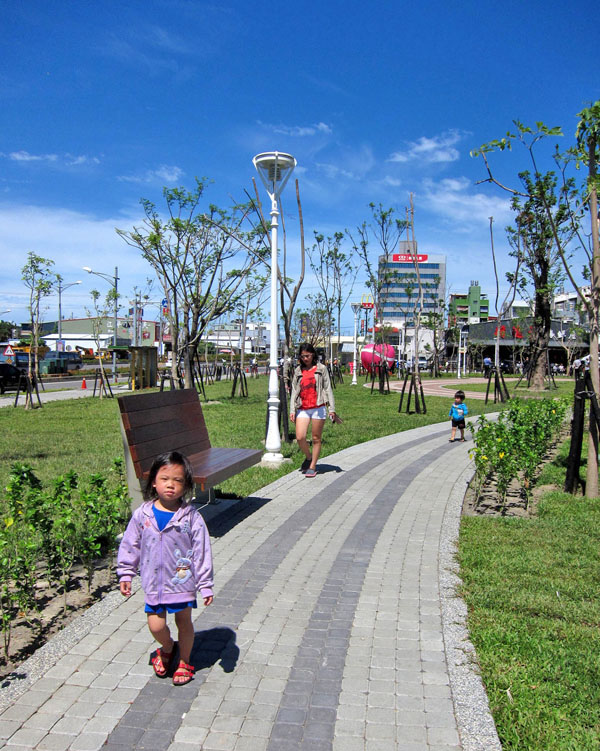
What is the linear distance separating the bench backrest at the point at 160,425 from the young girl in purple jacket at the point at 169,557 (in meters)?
1.70

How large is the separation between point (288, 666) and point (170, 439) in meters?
2.71

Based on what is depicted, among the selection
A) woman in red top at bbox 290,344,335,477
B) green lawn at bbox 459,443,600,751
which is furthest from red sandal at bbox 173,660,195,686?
woman in red top at bbox 290,344,335,477

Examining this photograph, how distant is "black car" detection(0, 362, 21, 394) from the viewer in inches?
1160

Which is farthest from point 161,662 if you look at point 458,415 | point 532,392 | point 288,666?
point 532,392

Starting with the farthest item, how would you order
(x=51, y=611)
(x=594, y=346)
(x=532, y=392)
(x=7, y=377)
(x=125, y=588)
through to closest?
(x=7, y=377), (x=532, y=392), (x=594, y=346), (x=51, y=611), (x=125, y=588)

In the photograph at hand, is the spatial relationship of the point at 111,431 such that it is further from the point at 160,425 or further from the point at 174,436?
the point at 160,425

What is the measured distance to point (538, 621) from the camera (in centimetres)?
361

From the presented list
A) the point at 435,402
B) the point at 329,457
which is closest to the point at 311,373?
the point at 329,457

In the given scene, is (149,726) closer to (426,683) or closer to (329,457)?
(426,683)

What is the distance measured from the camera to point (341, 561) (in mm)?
4812

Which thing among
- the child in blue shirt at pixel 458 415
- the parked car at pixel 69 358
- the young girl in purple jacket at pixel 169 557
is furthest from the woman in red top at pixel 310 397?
the parked car at pixel 69 358

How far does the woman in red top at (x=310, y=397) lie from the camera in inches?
306

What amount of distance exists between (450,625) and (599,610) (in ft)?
3.16

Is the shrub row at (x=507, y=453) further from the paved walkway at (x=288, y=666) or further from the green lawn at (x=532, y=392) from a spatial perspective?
the green lawn at (x=532, y=392)
